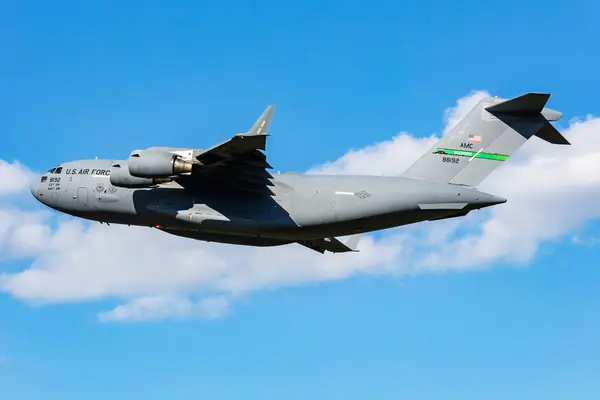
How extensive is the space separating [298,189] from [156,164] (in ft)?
10.5

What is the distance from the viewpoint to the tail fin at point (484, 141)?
18.6 metres

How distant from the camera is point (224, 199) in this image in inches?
731

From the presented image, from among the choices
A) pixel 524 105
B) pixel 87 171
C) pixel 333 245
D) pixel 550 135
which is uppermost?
pixel 87 171

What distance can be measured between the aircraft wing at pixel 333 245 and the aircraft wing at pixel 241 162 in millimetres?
3713

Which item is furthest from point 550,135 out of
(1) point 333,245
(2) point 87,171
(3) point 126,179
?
(2) point 87,171

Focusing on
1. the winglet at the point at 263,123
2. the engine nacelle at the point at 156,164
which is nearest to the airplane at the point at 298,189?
the engine nacelle at the point at 156,164

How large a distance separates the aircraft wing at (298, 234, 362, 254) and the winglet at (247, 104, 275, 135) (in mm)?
5351

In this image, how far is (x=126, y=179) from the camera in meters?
18.2

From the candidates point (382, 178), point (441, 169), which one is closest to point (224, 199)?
point (382, 178)

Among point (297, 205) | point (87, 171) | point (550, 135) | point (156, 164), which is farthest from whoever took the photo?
point (87, 171)

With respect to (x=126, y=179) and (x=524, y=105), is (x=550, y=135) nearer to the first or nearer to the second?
(x=524, y=105)

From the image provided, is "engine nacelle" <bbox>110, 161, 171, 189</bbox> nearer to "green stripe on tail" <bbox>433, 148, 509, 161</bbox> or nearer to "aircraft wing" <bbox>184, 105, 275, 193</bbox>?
"aircraft wing" <bbox>184, 105, 275, 193</bbox>

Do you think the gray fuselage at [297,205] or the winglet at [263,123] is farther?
the gray fuselage at [297,205]

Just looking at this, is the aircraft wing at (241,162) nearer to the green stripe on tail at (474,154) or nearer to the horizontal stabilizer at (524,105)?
the green stripe on tail at (474,154)
